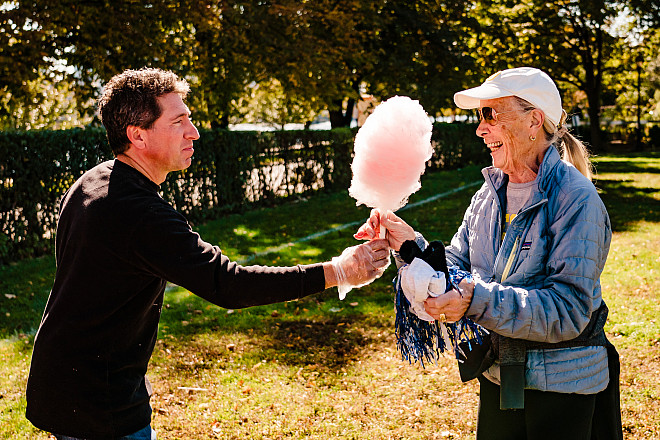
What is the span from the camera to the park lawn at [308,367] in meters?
4.50

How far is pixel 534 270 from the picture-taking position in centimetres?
244

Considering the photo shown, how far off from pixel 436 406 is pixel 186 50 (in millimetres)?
12729

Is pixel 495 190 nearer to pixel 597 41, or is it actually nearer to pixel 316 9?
pixel 316 9

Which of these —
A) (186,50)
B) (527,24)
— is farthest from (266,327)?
(527,24)

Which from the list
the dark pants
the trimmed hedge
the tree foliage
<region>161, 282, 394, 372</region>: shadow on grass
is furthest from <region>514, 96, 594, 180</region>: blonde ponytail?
the tree foliage

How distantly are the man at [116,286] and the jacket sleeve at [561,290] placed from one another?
842 millimetres

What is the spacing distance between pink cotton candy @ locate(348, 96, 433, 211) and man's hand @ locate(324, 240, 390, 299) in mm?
236

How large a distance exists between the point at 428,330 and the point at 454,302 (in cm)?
43

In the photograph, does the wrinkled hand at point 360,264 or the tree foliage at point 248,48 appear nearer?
the wrinkled hand at point 360,264

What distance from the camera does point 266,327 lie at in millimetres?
6508

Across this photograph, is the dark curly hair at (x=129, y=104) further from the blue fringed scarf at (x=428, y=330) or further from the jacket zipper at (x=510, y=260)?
the jacket zipper at (x=510, y=260)

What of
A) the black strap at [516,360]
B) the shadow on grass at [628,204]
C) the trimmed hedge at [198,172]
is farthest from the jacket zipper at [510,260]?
the trimmed hedge at [198,172]

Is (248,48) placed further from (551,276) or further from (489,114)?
(551,276)

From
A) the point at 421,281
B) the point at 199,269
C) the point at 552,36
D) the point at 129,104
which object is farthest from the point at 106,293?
the point at 552,36
